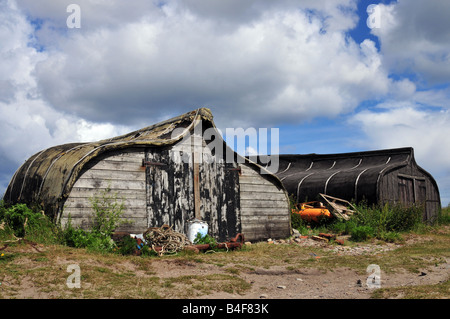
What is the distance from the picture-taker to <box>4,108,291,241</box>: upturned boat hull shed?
12086 millimetres

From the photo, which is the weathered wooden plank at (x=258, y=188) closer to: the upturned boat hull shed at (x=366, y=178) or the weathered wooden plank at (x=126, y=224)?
the weathered wooden plank at (x=126, y=224)

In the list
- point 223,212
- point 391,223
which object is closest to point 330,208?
point 391,223

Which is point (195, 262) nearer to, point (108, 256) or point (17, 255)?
point (108, 256)

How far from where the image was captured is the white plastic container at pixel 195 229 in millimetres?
13266

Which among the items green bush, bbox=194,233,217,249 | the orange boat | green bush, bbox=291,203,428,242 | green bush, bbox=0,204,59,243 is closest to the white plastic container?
green bush, bbox=194,233,217,249

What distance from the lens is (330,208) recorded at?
68.1ft

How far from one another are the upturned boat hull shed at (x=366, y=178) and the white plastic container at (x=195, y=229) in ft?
34.0

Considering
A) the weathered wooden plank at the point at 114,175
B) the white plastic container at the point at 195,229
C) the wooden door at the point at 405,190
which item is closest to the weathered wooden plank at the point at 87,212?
the weathered wooden plank at the point at 114,175

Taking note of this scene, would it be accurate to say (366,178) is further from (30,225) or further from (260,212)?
(30,225)

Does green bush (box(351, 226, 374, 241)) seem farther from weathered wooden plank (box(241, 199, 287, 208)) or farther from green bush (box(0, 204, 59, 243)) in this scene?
green bush (box(0, 204, 59, 243))

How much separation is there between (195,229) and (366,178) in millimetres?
11435

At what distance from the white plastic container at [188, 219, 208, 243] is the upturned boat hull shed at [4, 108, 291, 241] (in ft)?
1.98
